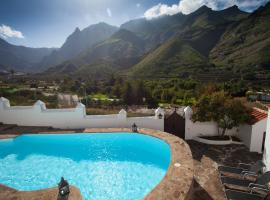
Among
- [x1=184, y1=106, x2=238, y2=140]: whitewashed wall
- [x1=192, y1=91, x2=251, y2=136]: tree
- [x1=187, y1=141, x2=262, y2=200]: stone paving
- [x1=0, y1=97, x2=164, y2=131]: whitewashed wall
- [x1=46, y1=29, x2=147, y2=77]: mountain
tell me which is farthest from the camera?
[x1=46, y1=29, x2=147, y2=77]: mountain

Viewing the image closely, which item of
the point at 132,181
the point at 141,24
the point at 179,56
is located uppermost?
the point at 141,24

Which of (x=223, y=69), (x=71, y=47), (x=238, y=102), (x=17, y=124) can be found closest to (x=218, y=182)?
(x=238, y=102)

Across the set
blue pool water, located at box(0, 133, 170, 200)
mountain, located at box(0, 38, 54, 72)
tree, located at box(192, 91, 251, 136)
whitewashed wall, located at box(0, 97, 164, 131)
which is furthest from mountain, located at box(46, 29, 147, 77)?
tree, located at box(192, 91, 251, 136)

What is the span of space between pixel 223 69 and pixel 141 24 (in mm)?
135419

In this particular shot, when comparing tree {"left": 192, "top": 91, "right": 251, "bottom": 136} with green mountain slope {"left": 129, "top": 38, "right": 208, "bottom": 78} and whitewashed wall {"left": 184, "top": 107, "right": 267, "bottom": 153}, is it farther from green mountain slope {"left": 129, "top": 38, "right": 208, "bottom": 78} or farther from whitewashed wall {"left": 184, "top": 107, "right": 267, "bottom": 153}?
green mountain slope {"left": 129, "top": 38, "right": 208, "bottom": 78}

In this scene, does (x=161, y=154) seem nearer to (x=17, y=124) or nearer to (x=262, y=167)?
(x=262, y=167)

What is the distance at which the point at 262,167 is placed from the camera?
6344mm

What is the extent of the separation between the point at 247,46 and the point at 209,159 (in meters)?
61.8

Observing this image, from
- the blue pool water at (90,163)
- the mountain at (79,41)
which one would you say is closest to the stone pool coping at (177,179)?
the blue pool water at (90,163)

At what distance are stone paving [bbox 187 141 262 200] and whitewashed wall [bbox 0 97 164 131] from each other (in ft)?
9.72

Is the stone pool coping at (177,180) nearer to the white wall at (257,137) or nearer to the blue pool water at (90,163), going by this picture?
the blue pool water at (90,163)

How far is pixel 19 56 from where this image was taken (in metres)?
156

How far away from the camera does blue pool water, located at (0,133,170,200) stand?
21.3 ft

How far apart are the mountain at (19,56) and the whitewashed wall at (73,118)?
111 meters
